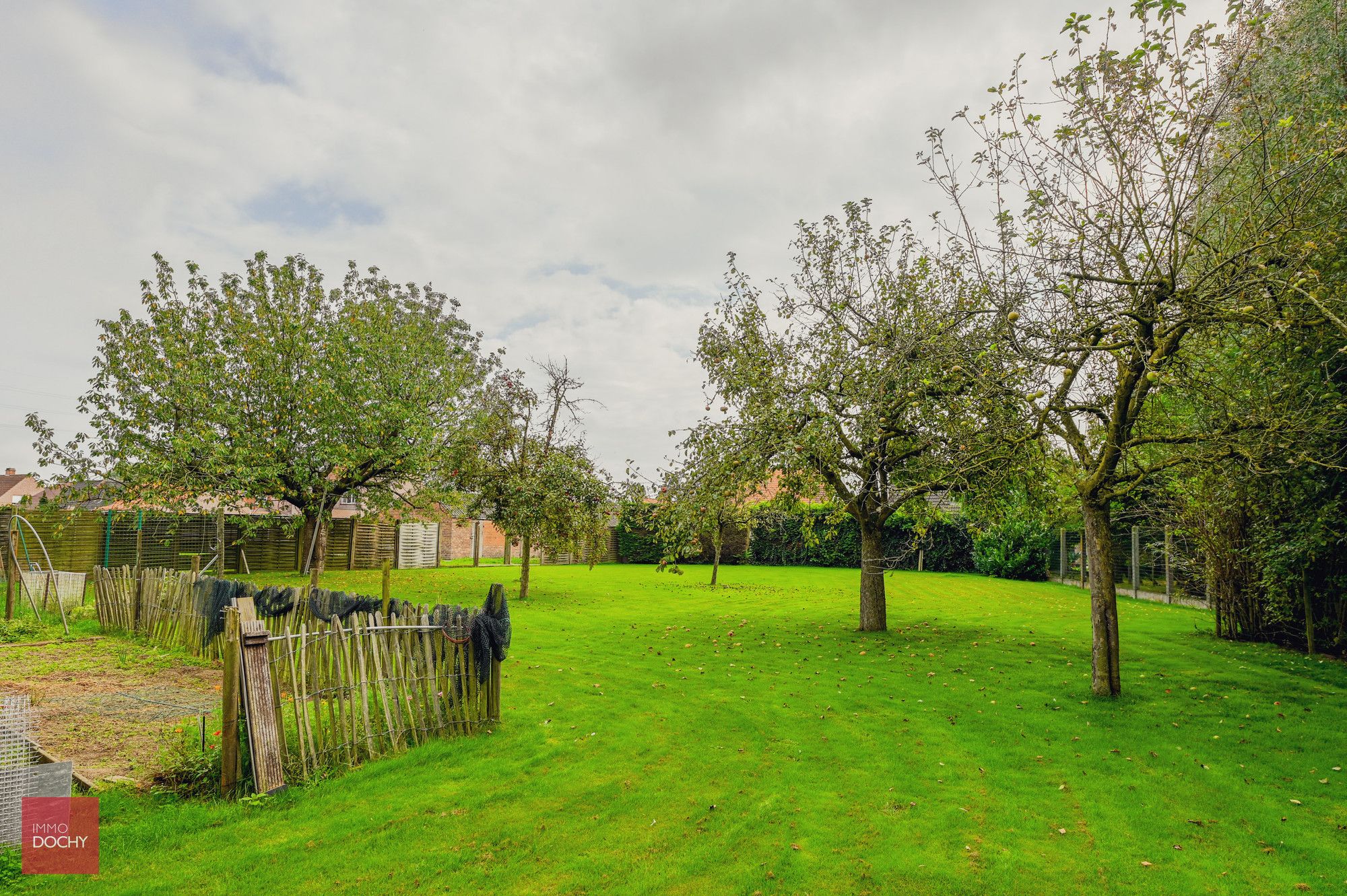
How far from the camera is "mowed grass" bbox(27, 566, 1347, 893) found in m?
3.96

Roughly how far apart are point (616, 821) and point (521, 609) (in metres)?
11.0

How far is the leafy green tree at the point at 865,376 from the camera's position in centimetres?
884

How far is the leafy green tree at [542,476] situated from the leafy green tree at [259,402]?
3.45 ft

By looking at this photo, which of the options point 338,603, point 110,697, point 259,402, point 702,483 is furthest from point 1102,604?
point 259,402

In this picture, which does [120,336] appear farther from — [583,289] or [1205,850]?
[1205,850]

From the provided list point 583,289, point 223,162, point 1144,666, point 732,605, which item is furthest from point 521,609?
point 1144,666

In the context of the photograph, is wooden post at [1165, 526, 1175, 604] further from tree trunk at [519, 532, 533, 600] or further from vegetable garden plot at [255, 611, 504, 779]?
vegetable garden plot at [255, 611, 504, 779]

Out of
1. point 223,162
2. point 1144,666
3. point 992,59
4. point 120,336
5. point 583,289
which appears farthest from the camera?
point 583,289

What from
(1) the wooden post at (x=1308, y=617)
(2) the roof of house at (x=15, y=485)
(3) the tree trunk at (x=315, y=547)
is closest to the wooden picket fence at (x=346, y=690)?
(3) the tree trunk at (x=315, y=547)

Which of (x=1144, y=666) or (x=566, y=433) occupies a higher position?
(x=566, y=433)

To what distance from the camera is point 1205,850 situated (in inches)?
174

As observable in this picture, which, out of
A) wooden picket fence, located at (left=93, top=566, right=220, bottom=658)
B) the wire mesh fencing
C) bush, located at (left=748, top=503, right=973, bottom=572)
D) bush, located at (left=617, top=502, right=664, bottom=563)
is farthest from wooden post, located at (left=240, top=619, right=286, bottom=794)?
bush, located at (left=617, top=502, right=664, bottom=563)

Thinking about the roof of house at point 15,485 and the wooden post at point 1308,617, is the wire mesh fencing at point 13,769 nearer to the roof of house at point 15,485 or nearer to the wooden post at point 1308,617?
the wooden post at point 1308,617

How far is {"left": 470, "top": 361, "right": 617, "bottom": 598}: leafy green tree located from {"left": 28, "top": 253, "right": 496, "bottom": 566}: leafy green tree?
105cm
